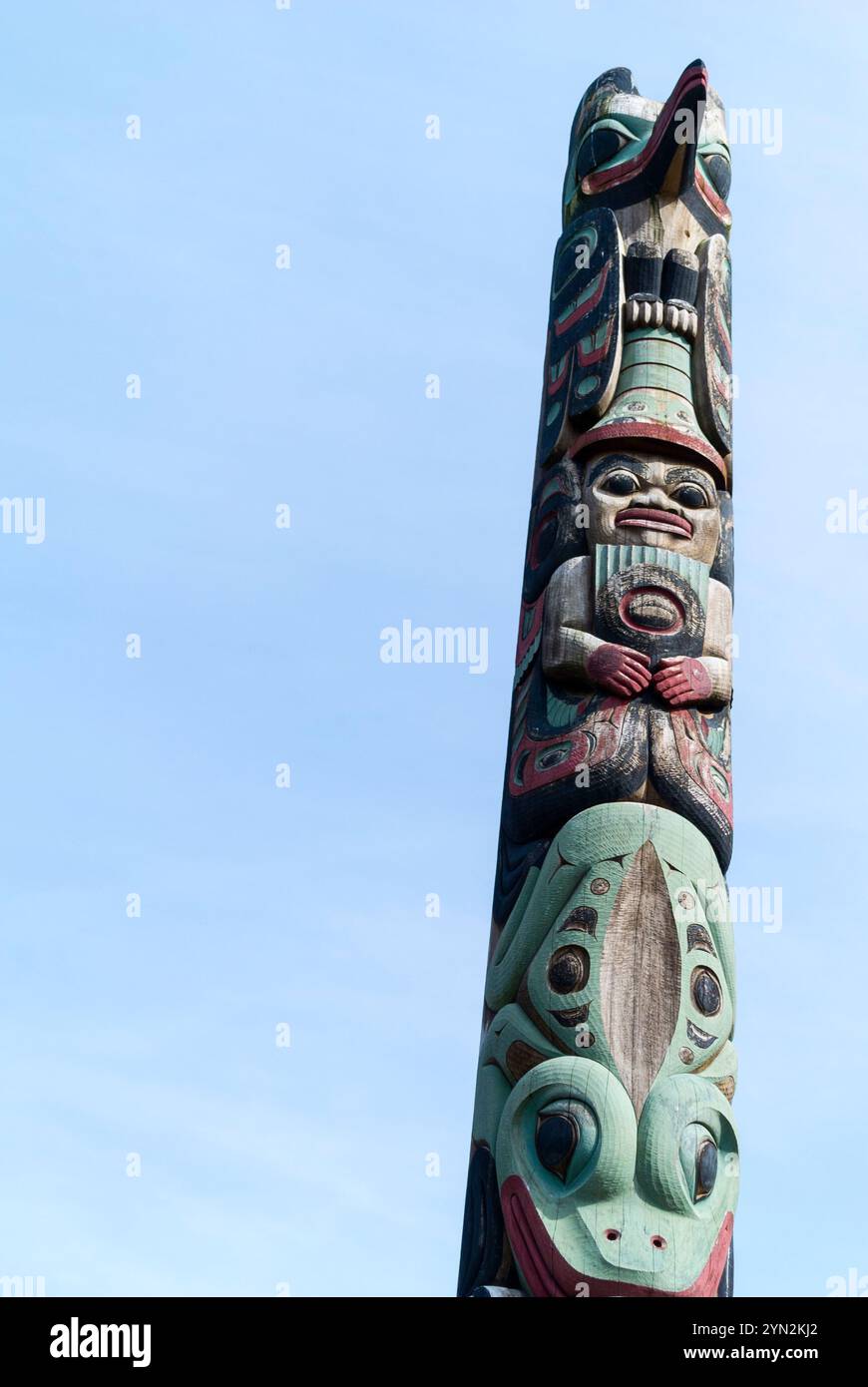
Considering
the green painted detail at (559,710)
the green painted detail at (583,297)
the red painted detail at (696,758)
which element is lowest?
the red painted detail at (696,758)

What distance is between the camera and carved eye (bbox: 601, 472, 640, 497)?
1188 centimetres

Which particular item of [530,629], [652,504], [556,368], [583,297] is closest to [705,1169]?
[530,629]

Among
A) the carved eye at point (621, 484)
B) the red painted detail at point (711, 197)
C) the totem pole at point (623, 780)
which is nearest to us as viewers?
the totem pole at point (623, 780)

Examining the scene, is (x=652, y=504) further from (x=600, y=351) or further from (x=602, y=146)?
(x=602, y=146)

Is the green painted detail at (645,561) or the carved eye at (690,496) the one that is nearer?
the green painted detail at (645,561)

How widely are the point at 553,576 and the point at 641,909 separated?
2.50 m

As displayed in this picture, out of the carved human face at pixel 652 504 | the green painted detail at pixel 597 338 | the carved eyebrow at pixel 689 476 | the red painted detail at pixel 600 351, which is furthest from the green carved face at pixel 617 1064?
the green painted detail at pixel 597 338

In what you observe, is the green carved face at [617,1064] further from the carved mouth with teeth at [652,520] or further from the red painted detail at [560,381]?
the red painted detail at [560,381]

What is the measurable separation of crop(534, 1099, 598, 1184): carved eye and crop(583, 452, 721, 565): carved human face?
3771 mm

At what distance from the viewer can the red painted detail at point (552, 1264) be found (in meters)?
8.84

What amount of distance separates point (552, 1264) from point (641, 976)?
1.61m

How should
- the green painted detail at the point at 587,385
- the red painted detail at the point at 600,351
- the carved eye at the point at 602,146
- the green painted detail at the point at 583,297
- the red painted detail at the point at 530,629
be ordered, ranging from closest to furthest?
the red painted detail at the point at 530,629 → the green painted detail at the point at 587,385 → the red painted detail at the point at 600,351 → the green painted detail at the point at 583,297 → the carved eye at the point at 602,146

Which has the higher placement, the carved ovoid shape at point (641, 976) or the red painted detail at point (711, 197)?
the red painted detail at point (711, 197)
